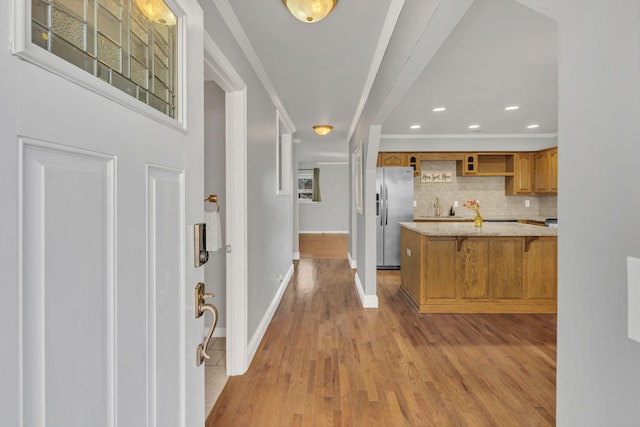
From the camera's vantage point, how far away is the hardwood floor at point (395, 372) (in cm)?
182

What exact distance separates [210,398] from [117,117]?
1.92 meters

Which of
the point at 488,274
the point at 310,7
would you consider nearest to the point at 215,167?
the point at 310,7

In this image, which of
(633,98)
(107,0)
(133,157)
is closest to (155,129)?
(133,157)

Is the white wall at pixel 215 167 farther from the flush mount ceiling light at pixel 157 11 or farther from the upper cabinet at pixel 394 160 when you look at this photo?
the upper cabinet at pixel 394 160

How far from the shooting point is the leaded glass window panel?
51 centimetres

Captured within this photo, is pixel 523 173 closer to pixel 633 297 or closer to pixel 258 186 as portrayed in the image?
pixel 258 186

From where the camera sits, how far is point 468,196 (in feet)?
20.4

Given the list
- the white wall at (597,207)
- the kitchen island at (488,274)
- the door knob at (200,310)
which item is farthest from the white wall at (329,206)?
the white wall at (597,207)

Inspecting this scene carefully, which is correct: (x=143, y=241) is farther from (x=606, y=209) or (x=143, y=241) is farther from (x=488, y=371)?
(x=488, y=371)

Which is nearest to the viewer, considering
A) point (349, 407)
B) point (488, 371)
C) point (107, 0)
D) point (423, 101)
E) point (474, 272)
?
point (107, 0)

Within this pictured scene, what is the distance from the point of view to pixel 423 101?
12.9ft

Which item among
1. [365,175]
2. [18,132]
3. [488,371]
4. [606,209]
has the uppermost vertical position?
[365,175]

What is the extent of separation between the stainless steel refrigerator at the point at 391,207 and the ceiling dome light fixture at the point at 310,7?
13.1 ft

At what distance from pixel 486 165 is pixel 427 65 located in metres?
4.06
